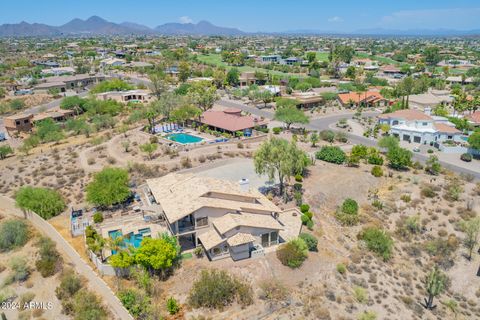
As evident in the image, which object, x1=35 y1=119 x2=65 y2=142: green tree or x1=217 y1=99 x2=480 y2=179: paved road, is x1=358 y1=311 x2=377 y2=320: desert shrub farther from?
x1=35 y1=119 x2=65 y2=142: green tree

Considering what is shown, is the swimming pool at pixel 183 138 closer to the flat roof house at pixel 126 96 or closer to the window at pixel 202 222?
the flat roof house at pixel 126 96

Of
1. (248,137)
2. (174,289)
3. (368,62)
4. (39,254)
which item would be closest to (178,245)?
(174,289)

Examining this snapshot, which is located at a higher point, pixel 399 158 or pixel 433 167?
pixel 399 158

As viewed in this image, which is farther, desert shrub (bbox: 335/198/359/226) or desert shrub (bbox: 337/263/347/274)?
desert shrub (bbox: 335/198/359/226)

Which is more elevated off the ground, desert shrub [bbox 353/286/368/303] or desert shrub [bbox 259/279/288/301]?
desert shrub [bbox 259/279/288/301]

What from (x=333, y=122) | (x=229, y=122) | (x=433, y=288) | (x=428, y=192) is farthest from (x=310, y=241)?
(x=333, y=122)

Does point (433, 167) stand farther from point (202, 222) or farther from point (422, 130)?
point (202, 222)

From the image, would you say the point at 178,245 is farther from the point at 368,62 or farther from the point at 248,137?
the point at 368,62

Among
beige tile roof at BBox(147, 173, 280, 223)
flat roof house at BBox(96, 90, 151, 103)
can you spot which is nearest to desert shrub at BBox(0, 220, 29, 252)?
beige tile roof at BBox(147, 173, 280, 223)
